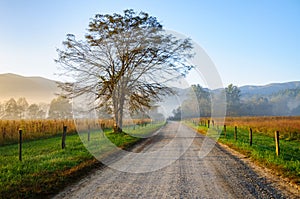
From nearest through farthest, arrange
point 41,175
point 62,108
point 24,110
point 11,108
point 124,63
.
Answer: point 41,175
point 124,63
point 62,108
point 11,108
point 24,110

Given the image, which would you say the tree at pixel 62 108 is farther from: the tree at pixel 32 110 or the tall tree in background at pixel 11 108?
the tree at pixel 32 110

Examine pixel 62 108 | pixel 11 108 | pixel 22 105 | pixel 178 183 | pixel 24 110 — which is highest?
pixel 22 105

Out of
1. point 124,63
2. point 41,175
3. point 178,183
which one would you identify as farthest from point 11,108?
point 178,183

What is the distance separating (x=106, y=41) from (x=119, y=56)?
1.68 meters

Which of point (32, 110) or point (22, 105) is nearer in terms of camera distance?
point (22, 105)

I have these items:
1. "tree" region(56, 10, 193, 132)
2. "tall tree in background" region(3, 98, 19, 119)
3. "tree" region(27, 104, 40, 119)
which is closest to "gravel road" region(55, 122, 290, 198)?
"tree" region(56, 10, 193, 132)

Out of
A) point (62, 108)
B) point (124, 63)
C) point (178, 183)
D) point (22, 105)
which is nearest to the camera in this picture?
point (178, 183)

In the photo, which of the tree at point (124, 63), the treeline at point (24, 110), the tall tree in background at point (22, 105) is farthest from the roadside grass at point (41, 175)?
the tall tree in background at point (22, 105)

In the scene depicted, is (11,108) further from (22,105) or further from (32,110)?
(32,110)

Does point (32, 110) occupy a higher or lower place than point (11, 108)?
lower

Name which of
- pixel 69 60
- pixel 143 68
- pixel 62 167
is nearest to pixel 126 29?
pixel 143 68

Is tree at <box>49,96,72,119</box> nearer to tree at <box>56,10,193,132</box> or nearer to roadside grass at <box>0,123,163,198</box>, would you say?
tree at <box>56,10,193,132</box>

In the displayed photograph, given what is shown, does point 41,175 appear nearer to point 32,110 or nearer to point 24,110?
point 24,110

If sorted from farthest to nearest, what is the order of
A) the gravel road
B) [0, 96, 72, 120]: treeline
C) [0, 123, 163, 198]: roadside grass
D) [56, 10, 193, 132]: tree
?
1. [0, 96, 72, 120]: treeline
2. [56, 10, 193, 132]: tree
3. [0, 123, 163, 198]: roadside grass
4. the gravel road
